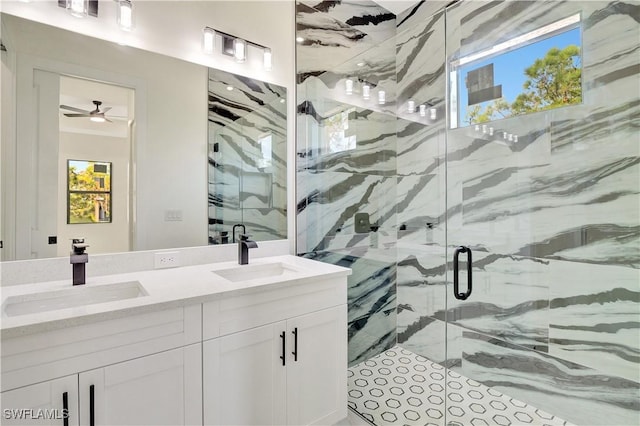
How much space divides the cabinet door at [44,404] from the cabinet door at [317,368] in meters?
0.81

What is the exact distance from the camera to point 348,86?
243 centimetres

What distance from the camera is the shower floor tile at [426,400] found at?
183 cm

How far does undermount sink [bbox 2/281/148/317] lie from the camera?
120cm

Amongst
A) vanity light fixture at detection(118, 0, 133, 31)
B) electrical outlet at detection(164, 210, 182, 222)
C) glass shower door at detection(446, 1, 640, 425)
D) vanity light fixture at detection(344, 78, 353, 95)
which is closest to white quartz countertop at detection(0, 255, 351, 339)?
electrical outlet at detection(164, 210, 182, 222)

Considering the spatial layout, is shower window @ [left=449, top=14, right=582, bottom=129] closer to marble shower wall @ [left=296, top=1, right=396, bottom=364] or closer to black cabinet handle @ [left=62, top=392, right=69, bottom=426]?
marble shower wall @ [left=296, top=1, right=396, bottom=364]

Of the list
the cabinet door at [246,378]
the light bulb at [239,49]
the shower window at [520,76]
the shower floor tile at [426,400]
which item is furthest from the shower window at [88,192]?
the shower window at [520,76]

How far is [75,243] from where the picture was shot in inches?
55.4

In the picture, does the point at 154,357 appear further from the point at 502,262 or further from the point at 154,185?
the point at 502,262

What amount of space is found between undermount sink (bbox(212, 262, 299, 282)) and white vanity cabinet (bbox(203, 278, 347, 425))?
26 centimetres

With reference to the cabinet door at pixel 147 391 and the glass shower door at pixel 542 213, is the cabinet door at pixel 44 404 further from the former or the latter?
the glass shower door at pixel 542 213

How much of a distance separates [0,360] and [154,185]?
3.14 feet

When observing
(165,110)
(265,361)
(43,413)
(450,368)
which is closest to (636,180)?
(450,368)

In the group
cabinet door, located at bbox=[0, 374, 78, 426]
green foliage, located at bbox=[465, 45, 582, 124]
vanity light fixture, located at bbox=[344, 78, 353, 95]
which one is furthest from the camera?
vanity light fixture, located at bbox=[344, 78, 353, 95]

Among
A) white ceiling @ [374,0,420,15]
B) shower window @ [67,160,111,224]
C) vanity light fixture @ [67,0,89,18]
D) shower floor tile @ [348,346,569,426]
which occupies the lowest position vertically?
shower floor tile @ [348,346,569,426]
